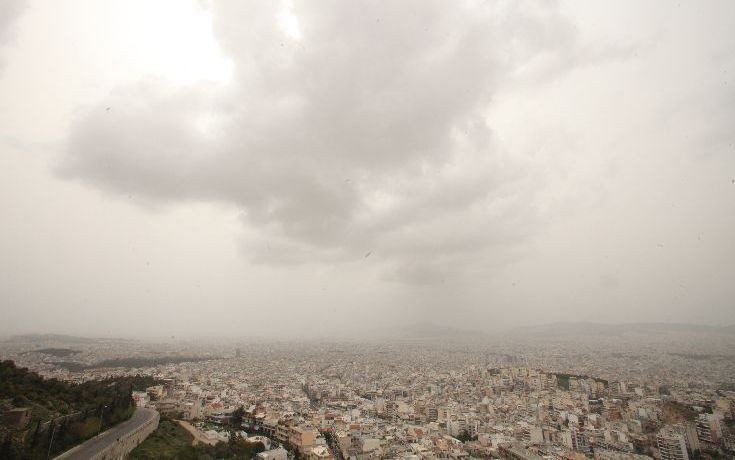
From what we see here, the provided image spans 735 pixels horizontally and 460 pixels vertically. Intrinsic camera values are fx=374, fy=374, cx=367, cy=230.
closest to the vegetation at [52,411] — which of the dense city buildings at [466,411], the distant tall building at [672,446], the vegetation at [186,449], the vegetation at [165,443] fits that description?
the vegetation at [165,443]

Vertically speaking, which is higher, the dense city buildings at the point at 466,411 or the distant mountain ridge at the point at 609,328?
the distant mountain ridge at the point at 609,328

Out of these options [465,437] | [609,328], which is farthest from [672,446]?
[609,328]

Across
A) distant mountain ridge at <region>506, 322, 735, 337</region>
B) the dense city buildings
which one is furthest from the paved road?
distant mountain ridge at <region>506, 322, 735, 337</region>

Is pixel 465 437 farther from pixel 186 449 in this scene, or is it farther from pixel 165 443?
pixel 165 443

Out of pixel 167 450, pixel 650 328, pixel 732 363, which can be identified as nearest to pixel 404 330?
pixel 650 328

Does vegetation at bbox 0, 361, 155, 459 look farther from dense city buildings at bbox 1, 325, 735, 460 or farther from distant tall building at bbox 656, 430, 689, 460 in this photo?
distant tall building at bbox 656, 430, 689, 460

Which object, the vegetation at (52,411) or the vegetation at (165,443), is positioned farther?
the vegetation at (165,443)

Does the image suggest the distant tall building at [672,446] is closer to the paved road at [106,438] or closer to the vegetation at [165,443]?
the vegetation at [165,443]

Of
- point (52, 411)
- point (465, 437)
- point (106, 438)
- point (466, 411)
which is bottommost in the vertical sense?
point (465, 437)
